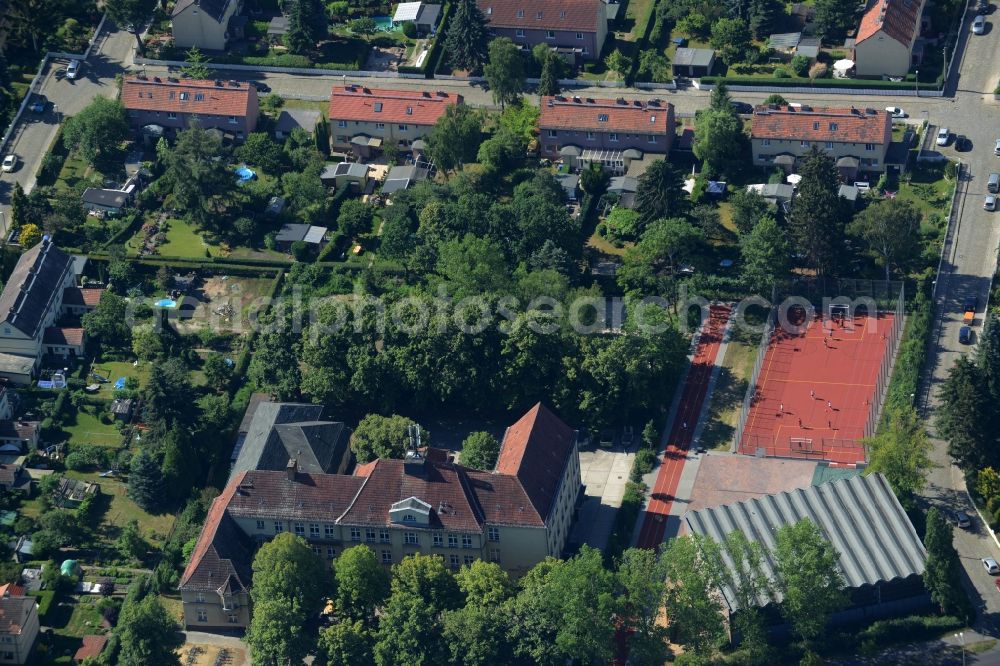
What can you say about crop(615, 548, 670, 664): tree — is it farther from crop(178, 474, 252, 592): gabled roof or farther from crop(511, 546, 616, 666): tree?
crop(178, 474, 252, 592): gabled roof

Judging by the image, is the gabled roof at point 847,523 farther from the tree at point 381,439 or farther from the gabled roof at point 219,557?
the gabled roof at point 219,557

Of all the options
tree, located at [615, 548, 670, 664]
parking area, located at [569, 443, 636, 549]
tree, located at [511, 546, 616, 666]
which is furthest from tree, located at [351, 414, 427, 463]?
tree, located at [615, 548, 670, 664]

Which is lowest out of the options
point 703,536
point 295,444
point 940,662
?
point 940,662

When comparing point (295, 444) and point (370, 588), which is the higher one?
point (295, 444)

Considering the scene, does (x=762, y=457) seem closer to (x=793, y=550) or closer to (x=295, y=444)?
(x=793, y=550)

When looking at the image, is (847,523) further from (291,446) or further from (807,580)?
(291,446)

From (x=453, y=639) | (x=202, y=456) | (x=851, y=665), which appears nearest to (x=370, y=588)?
(x=453, y=639)
